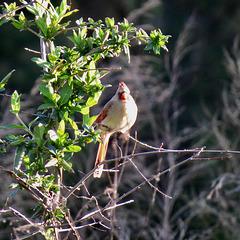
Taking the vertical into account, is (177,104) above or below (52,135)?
below

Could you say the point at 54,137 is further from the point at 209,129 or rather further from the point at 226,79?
the point at 226,79

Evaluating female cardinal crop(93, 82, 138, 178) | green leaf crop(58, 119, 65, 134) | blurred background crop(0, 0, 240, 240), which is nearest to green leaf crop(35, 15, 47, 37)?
green leaf crop(58, 119, 65, 134)

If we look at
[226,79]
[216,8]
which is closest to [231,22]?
[216,8]

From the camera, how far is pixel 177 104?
9359 mm

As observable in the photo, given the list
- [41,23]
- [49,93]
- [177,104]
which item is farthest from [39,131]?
[177,104]

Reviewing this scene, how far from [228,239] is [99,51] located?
6.35 m

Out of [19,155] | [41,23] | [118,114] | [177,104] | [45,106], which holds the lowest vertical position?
[177,104]

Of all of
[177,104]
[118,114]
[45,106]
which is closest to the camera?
[45,106]

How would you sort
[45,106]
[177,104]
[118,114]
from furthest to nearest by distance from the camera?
[177,104], [118,114], [45,106]

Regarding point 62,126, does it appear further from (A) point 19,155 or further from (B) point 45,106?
(A) point 19,155

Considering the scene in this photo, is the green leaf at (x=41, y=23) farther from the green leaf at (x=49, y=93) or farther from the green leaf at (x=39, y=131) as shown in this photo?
the green leaf at (x=39, y=131)

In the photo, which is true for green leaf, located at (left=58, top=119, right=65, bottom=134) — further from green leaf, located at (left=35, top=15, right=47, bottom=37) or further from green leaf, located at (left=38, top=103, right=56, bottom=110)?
green leaf, located at (left=35, top=15, right=47, bottom=37)

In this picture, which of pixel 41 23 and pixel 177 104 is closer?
pixel 41 23

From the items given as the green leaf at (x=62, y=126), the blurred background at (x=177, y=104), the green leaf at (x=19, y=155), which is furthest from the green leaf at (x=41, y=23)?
the blurred background at (x=177, y=104)
